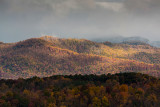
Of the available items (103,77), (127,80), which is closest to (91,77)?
(103,77)

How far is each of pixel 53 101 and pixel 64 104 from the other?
5.52 metres

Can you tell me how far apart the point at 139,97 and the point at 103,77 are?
68769mm

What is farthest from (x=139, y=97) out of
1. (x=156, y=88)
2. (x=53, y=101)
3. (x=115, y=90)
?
(x=53, y=101)

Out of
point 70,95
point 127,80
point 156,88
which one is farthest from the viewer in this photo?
point 127,80

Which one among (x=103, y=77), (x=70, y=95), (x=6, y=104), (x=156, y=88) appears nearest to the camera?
(x=6, y=104)

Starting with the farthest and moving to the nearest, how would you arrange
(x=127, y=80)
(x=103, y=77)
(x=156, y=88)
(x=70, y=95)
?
1. (x=103, y=77)
2. (x=127, y=80)
3. (x=156, y=88)
4. (x=70, y=95)

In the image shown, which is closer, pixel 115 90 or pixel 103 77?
pixel 115 90

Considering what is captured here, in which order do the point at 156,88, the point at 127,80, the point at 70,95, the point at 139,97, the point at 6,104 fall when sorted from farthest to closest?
1. the point at 127,80
2. the point at 156,88
3. the point at 70,95
4. the point at 139,97
5. the point at 6,104

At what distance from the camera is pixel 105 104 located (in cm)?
7881

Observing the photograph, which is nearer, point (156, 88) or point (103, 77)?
point (156, 88)

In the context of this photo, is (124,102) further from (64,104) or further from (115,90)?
(64,104)

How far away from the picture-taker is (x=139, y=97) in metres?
82.6

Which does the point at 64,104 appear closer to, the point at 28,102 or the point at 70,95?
the point at 70,95

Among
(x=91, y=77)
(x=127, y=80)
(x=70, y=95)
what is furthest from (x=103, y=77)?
(x=70, y=95)
